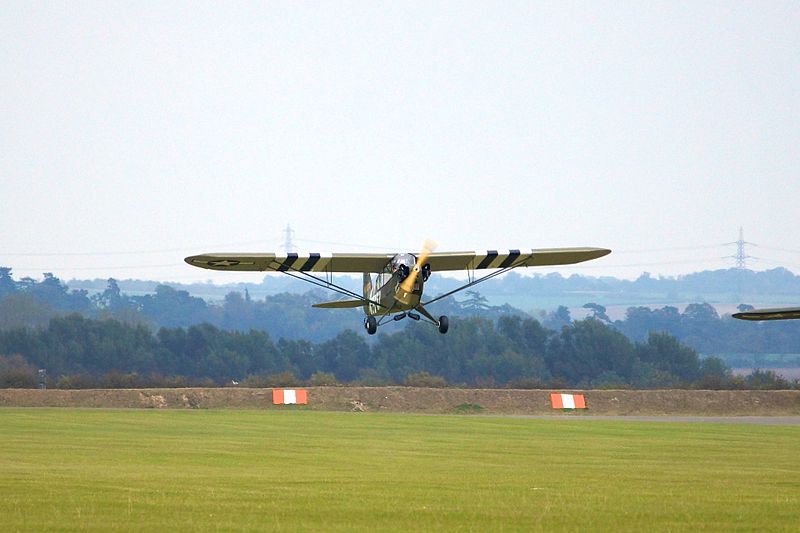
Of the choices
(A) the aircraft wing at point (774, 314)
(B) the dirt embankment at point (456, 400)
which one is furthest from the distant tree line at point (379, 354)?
(A) the aircraft wing at point (774, 314)

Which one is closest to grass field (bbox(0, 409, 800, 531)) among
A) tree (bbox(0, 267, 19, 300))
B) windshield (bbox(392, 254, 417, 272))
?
windshield (bbox(392, 254, 417, 272))

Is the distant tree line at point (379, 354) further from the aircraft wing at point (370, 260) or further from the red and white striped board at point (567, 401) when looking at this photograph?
the aircraft wing at point (370, 260)

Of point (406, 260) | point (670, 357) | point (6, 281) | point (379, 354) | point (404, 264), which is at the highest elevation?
point (6, 281)

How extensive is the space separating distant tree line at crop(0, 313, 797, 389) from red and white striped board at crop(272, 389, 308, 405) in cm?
3983

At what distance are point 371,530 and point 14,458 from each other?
1450 centimetres

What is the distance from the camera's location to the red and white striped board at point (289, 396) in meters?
58.6

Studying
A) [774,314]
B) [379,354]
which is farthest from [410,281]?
[379,354]

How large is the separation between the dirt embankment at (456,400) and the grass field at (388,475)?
35.0 feet

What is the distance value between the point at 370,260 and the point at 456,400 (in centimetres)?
1793

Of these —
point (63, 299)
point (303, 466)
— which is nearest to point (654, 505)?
point (303, 466)

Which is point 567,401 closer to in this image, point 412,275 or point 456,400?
point 456,400

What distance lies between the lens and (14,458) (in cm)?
A: 2834

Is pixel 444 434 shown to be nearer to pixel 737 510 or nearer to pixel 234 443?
pixel 234 443

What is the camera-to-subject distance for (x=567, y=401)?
59.0 metres
